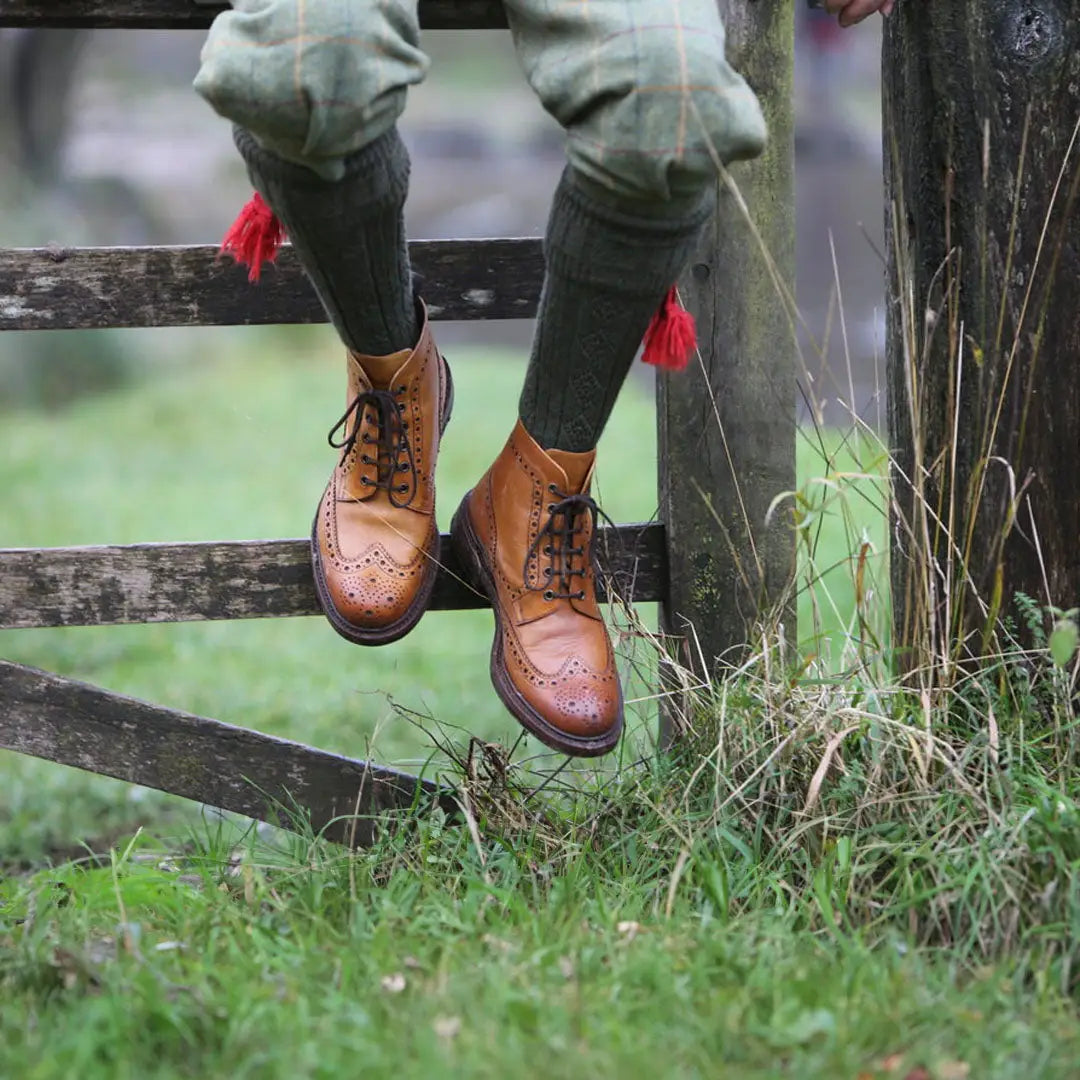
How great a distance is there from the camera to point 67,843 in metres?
3.03

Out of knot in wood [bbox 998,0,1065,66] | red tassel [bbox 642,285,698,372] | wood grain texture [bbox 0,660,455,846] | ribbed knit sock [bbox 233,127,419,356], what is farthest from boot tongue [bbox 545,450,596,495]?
knot in wood [bbox 998,0,1065,66]

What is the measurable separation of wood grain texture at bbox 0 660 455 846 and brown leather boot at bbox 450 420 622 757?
13.6 inches

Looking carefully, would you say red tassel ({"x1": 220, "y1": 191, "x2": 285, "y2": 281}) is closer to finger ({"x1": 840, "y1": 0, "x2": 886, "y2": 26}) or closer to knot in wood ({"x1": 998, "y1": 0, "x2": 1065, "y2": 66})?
finger ({"x1": 840, "y1": 0, "x2": 886, "y2": 26})

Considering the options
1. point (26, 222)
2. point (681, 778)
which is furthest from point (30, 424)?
point (681, 778)

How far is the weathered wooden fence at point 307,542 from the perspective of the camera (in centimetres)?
211

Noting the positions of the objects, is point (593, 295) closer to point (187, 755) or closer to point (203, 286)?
point (203, 286)

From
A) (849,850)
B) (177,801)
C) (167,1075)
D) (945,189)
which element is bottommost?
(177,801)

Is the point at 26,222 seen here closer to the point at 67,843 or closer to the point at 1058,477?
the point at 67,843

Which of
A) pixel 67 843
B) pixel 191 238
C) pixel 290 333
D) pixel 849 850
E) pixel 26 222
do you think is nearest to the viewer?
pixel 849 850

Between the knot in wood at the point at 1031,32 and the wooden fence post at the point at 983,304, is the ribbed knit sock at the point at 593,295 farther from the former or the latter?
the knot in wood at the point at 1031,32

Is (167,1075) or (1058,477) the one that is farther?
(1058,477)

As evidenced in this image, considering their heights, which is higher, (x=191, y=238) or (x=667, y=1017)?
(x=191, y=238)

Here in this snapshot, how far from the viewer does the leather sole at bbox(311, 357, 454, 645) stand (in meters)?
1.95

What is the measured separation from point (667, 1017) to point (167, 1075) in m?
0.48
